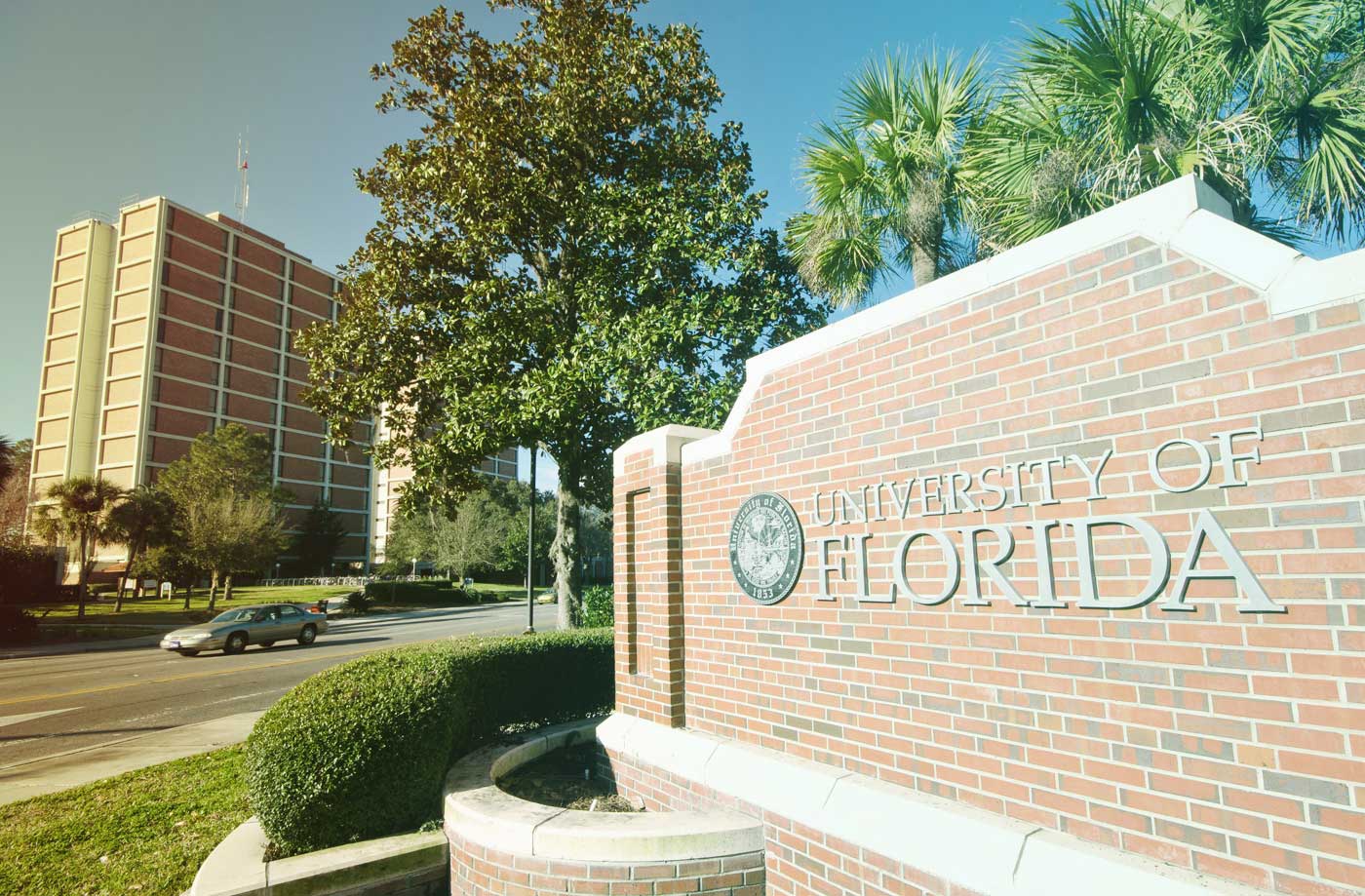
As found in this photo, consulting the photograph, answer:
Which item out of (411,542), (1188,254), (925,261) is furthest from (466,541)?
(1188,254)

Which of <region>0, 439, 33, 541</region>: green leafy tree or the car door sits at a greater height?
<region>0, 439, 33, 541</region>: green leafy tree

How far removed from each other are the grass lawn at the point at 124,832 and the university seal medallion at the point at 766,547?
14.9 feet

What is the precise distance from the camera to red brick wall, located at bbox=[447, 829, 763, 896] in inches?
163

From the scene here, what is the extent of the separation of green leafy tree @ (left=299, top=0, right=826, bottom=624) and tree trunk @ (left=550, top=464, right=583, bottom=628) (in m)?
0.04

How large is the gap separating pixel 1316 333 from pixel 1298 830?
5.72ft

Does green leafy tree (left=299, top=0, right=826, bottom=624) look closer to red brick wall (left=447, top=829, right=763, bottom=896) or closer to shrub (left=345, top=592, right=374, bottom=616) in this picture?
red brick wall (left=447, top=829, right=763, bottom=896)

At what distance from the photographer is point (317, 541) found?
59.4m

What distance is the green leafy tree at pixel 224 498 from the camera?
30578 millimetres

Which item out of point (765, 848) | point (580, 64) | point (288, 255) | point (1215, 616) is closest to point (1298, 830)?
point (1215, 616)

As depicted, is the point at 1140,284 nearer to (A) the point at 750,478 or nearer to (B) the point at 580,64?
(A) the point at 750,478

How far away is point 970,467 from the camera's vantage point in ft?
11.8

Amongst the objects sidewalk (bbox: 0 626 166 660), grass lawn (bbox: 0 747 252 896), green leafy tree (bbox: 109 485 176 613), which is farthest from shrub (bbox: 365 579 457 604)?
grass lawn (bbox: 0 747 252 896)

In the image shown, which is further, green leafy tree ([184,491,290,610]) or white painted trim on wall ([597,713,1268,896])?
green leafy tree ([184,491,290,610])

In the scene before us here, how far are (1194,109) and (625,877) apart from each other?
7.25m
